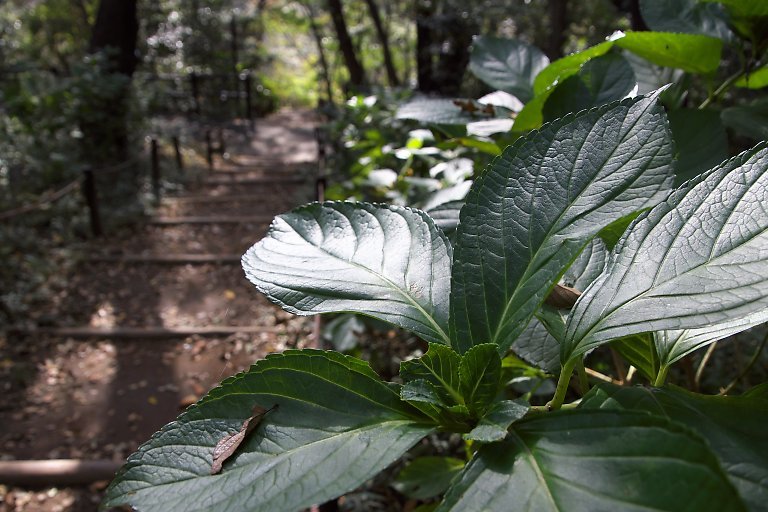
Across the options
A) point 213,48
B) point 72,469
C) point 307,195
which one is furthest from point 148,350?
point 213,48

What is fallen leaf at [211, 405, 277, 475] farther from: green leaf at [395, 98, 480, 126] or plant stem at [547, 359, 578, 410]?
green leaf at [395, 98, 480, 126]

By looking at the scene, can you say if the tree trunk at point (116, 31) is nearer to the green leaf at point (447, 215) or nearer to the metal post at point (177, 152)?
the metal post at point (177, 152)

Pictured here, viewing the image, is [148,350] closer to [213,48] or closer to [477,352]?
[477,352]

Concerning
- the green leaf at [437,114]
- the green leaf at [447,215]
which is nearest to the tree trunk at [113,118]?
the green leaf at [437,114]

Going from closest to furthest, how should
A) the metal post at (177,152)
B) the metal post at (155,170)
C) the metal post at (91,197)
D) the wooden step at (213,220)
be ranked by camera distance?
1. the metal post at (91,197)
2. the wooden step at (213,220)
3. the metal post at (155,170)
4. the metal post at (177,152)

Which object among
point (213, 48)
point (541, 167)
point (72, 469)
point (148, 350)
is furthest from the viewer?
point (213, 48)

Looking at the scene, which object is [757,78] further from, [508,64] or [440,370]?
[440,370]

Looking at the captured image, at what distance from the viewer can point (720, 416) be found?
17.3 inches

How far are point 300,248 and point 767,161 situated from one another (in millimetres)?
438

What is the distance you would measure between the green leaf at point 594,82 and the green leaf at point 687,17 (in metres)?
0.13

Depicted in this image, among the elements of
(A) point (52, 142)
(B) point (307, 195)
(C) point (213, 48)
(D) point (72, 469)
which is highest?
(C) point (213, 48)

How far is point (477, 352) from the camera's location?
19.0 inches

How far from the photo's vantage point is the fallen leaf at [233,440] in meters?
0.45

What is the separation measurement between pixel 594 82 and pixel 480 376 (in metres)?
0.48
